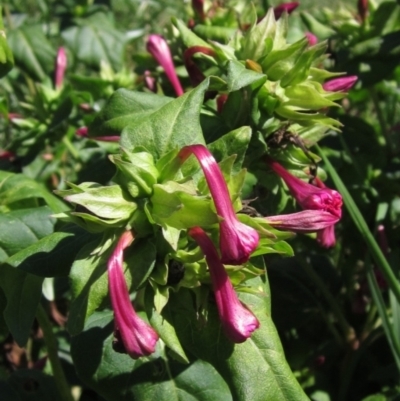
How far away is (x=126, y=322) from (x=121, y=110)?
0.37m

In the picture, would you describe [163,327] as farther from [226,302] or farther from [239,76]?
[239,76]

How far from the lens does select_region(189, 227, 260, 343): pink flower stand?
0.69 m

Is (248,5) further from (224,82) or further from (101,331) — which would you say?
(101,331)

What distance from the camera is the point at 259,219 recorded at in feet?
2.47

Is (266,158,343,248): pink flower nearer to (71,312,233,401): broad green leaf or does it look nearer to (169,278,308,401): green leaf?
(169,278,308,401): green leaf

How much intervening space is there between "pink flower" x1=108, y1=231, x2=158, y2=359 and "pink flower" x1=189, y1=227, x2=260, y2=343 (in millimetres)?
72

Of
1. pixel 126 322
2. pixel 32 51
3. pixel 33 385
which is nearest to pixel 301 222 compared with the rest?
pixel 126 322

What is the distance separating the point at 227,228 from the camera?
0.67 metres

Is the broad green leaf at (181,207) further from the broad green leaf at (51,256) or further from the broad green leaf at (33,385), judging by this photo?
the broad green leaf at (33,385)

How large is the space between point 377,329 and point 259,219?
1.91 feet

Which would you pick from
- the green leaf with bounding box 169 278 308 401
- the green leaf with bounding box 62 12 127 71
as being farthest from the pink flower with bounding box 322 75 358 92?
the green leaf with bounding box 62 12 127 71

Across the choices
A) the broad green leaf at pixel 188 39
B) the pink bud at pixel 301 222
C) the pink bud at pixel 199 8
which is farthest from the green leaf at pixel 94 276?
the pink bud at pixel 199 8

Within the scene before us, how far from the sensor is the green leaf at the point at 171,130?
2.67 feet

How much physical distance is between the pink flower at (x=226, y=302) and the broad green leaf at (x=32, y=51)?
109cm
